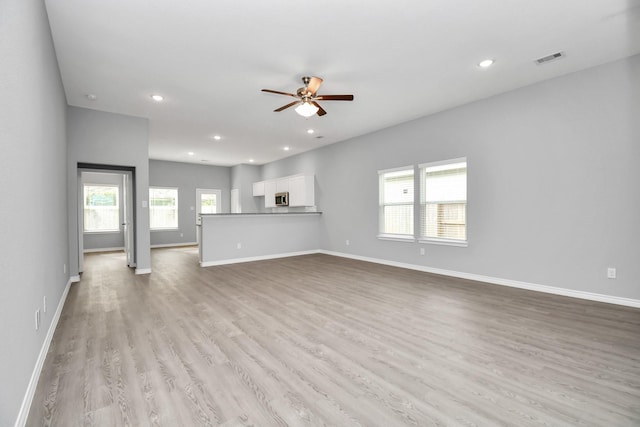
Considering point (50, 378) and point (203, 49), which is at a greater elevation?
point (203, 49)

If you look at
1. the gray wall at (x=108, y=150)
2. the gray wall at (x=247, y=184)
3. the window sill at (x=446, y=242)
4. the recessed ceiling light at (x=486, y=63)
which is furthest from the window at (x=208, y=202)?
the recessed ceiling light at (x=486, y=63)

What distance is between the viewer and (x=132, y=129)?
5.39 metres

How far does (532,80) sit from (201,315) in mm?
5199

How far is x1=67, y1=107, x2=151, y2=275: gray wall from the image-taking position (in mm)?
4895

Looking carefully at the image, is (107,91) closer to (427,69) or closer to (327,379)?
(427,69)

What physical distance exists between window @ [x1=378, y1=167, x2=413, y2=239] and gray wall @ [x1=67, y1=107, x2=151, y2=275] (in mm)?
4647

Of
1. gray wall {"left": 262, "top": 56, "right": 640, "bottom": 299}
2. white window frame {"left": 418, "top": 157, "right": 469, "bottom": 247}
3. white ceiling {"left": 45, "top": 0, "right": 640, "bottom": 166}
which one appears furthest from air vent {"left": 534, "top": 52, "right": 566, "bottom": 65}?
white window frame {"left": 418, "top": 157, "right": 469, "bottom": 247}

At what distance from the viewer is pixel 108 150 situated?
5.16 m

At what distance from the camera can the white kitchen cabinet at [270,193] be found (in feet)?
31.6

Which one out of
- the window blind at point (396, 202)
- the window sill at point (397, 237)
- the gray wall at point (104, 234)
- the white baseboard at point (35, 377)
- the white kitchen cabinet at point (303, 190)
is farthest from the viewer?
the gray wall at point (104, 234)

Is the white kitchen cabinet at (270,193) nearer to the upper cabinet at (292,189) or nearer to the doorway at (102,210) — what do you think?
the upper cabinet at (292,189)

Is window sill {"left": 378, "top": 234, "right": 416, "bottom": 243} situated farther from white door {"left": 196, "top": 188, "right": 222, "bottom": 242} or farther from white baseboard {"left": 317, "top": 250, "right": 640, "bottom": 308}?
white door {"left": 196, "top": 188, "right": 222, "bottom": 242}

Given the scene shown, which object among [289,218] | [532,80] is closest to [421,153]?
[532,80]

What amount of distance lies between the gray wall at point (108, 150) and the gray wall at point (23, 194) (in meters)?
2.47
